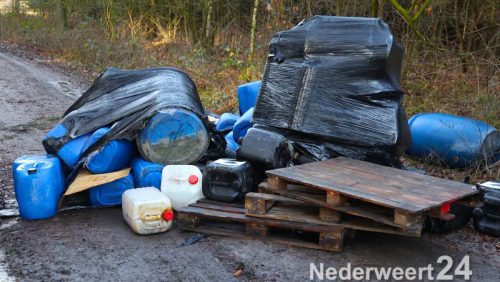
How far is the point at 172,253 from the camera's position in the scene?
14.0ft

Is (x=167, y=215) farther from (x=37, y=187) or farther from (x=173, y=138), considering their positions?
(x=37, y=187)

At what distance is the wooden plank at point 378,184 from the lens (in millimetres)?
3990

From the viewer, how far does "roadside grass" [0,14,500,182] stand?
313 inches

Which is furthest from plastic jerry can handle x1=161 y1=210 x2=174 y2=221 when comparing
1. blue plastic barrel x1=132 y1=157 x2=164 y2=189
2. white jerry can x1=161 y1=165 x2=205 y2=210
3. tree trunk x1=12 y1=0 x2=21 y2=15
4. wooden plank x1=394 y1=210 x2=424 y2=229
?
tree trunk x1=12 y1=0 x2=21 y2=15

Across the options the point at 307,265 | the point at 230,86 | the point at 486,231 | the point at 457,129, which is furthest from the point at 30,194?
the point at 230,86

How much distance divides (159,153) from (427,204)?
8.41 ft

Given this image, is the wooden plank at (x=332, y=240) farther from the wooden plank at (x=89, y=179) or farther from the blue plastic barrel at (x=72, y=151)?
the blue plastic barrel at (x=72, y=151)

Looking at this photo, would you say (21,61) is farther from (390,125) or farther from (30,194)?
(390,125)

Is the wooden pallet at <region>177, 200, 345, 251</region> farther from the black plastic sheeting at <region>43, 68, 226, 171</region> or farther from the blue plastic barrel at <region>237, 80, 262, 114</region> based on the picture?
the blue plastic barrel at <region>237, 80, 262, 114</region>

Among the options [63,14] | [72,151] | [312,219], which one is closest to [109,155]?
[72,151]

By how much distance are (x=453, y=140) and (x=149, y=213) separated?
138 inches

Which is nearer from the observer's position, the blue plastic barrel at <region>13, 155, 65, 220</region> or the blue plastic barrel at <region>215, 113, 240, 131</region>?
the blue plastic barrel at <region>13, 155, 65, 220</region>

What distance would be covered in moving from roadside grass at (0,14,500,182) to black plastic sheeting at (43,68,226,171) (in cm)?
267

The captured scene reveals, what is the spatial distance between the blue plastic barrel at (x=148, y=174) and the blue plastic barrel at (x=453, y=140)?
3048 mm
